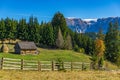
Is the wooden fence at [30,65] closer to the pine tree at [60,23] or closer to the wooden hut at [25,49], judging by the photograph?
the wooden hut at [25,49]

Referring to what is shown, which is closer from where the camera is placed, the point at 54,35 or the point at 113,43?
the point at 113,43

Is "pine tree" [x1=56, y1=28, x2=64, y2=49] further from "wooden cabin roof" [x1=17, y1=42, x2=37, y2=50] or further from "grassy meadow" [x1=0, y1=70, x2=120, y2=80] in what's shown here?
"grassy meadow" [x1=0, y1=70, x2=120, y2=80]

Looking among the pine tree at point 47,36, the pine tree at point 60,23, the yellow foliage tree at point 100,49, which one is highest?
the pine tree at point 60,23

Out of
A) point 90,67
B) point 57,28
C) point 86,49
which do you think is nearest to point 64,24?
point 57,28

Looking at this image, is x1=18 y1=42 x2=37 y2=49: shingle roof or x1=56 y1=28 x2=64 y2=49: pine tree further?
x1=56 y1=28 x2=64 y2=49: pine tree

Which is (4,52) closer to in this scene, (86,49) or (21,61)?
(86,49)

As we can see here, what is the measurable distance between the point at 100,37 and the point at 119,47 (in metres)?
32.0

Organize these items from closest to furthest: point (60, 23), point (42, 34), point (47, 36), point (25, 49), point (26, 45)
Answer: point (25, 49) → point (26, 45) → point (47, 36) → point (42, 34) → point (60, 23)

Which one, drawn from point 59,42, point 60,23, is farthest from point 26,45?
point 60,23

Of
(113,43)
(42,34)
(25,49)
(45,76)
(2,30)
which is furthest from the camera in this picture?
(42,34)

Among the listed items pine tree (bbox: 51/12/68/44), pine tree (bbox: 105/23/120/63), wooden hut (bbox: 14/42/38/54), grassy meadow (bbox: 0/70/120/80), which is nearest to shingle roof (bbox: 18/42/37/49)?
wooden hut (bbox: 14/42/38/54)

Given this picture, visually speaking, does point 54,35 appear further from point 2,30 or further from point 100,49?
point 100,49

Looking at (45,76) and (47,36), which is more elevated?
(47,36)

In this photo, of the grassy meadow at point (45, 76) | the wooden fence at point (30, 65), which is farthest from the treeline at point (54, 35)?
the grassy meadow at point (45, 76)
